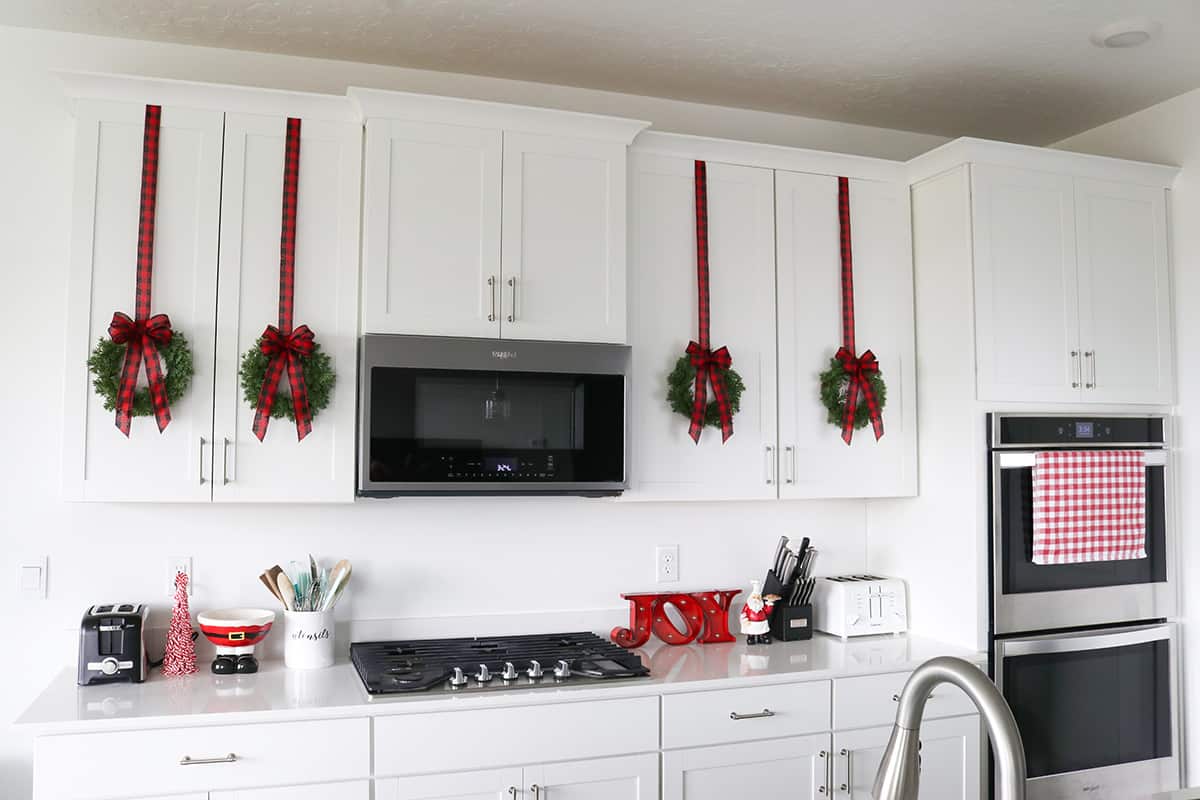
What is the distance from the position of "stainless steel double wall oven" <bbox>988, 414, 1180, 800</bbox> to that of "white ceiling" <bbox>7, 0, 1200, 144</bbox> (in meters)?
1.07

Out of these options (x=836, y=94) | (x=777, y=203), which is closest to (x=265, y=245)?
(x=777, y=203)

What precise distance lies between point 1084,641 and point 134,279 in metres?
2.86

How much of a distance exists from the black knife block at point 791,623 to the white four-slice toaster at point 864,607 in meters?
0.09

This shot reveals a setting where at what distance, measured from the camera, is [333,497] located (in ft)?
8.16

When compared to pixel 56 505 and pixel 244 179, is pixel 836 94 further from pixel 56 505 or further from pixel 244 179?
pixel 56 505

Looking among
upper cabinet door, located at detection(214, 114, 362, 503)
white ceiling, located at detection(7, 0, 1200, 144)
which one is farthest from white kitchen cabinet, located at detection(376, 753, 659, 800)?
white ceiling, located at detection(7, 0, 1200, 144)

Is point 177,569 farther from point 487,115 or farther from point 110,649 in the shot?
point 487,115

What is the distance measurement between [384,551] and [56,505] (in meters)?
0.88

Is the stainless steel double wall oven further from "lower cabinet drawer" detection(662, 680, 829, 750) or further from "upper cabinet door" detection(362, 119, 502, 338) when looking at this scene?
"upper cabinet door" detection(362, 119, 502, 338)

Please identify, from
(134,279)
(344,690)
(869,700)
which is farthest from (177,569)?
(869,700)

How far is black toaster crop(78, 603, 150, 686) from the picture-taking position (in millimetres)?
2324

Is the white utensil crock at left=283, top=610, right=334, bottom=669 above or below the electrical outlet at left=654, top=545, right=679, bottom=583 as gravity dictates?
below

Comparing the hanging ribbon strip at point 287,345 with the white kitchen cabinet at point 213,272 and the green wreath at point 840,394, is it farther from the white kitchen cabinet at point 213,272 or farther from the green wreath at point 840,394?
the green wreath at point 840,394

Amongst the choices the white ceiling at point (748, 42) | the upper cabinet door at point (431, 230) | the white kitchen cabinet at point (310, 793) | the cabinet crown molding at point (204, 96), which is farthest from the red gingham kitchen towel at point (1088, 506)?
the cabinet crown molding at point (204, 96)
